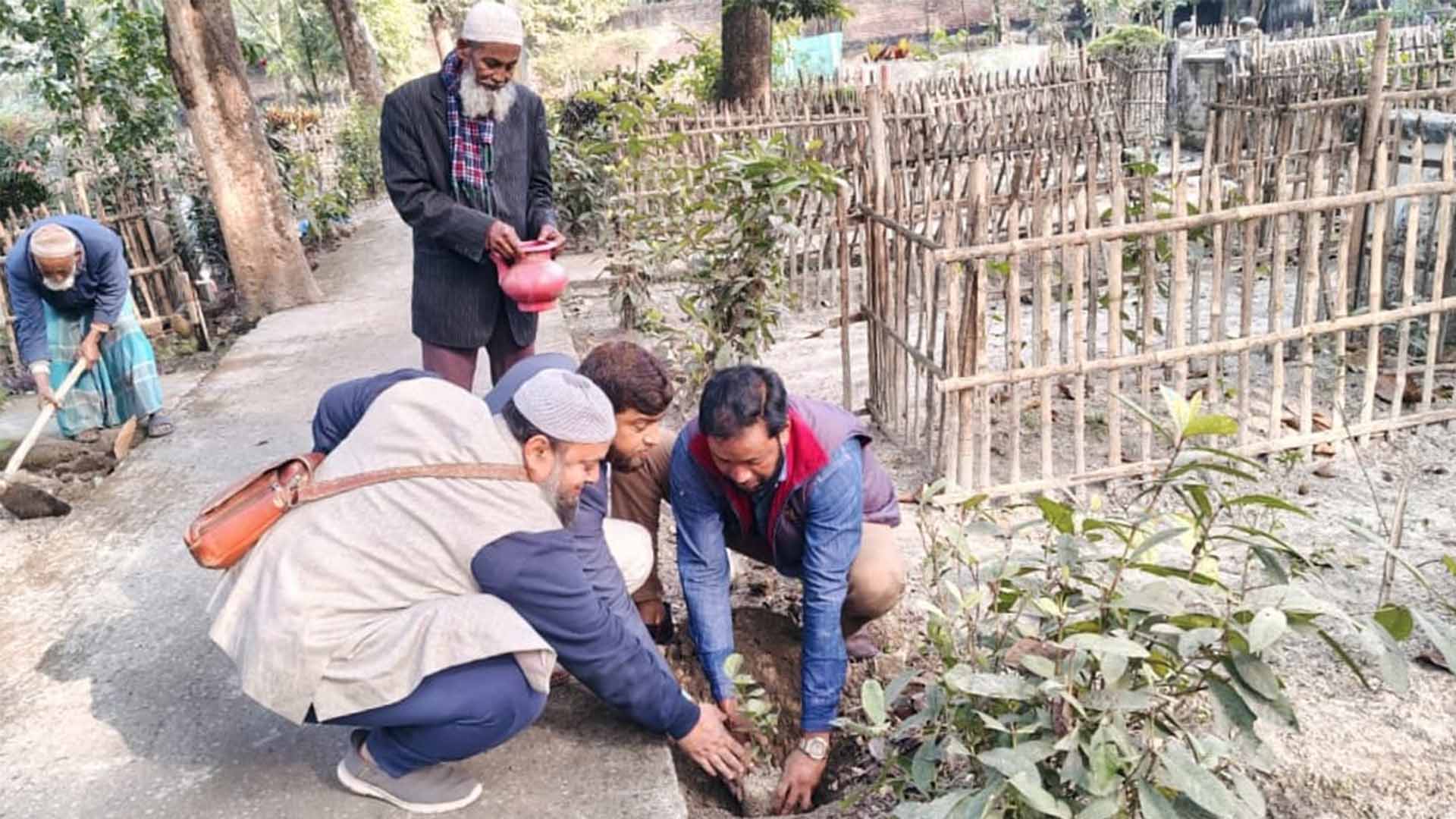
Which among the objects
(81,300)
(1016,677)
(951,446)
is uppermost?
(81,300)

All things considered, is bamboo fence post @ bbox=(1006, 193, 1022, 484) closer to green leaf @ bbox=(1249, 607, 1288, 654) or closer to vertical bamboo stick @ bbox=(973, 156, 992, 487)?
vertical bamboo stick @ bbox=(973, 156, 992, 487)

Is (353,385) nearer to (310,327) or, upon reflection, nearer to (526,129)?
(526,129)

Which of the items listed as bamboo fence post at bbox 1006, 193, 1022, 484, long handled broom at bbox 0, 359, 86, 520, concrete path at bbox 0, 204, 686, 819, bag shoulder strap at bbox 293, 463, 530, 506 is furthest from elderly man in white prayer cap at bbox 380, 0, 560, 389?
long handled broom at bbox 0, 359, 86, 520

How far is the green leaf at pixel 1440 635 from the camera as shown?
177 cm

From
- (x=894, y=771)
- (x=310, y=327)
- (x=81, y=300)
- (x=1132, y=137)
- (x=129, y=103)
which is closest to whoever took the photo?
(x=894, y=771)

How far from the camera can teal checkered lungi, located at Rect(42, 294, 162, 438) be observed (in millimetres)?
4828

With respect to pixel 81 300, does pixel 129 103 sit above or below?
above

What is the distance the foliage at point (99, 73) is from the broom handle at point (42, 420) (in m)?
5.16

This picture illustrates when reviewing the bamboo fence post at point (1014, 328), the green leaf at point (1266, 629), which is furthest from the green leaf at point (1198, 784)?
the bamboo fence post at point (1014, 328)

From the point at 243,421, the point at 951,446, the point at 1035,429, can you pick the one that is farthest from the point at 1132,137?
the point at 243,421

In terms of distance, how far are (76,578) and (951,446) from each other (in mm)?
3005

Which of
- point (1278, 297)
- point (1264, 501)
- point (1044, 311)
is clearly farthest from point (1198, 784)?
point (1278, 297)

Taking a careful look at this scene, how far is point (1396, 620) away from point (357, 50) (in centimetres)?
1791

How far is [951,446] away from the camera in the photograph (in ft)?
13.0
